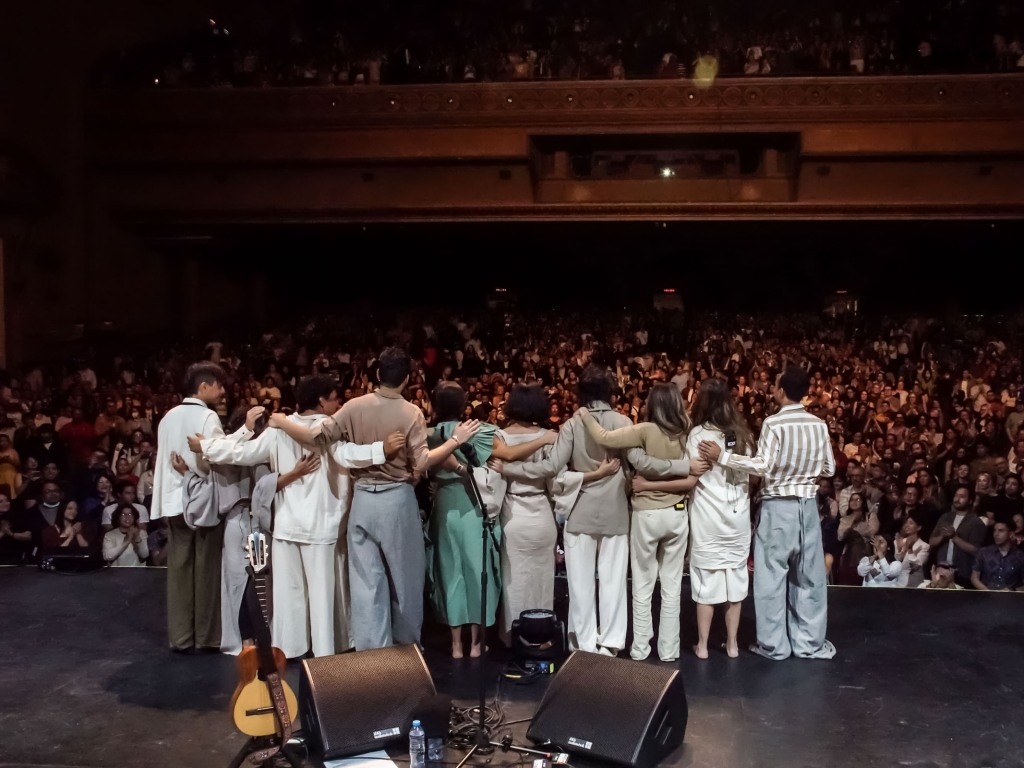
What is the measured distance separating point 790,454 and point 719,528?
17.3 inches

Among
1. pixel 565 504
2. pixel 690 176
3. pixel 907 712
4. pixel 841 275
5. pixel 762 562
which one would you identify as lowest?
pixel 907 712

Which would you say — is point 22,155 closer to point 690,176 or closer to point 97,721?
point 690,176

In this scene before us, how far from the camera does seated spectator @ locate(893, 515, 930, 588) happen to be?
544 cm

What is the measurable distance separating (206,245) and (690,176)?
278 inches

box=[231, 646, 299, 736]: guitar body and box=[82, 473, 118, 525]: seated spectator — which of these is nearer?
box=[231, 646, 299, 736]: guitar body

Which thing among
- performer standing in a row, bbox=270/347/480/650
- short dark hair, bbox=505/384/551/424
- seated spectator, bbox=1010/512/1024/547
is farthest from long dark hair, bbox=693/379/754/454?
seated spectator, bbox=1010/512/1024/547

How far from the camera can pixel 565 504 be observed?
12.6ft

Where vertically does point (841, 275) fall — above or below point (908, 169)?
below

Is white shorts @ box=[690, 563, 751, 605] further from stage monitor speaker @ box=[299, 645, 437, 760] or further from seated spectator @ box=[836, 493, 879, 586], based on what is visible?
seated spectator @ box=[836, 493, 879, 586]

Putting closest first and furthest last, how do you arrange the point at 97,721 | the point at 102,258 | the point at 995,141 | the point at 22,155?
the point at 97,721 → the point at 22,155 → the point at 995,141 → the point at 102,258

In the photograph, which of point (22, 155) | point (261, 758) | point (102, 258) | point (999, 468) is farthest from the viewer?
point (102, 258)

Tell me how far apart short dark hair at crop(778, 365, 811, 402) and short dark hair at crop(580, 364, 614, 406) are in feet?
2.46

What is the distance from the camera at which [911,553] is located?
5.50m

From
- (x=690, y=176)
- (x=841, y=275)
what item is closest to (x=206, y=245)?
(x=690, y=176)
